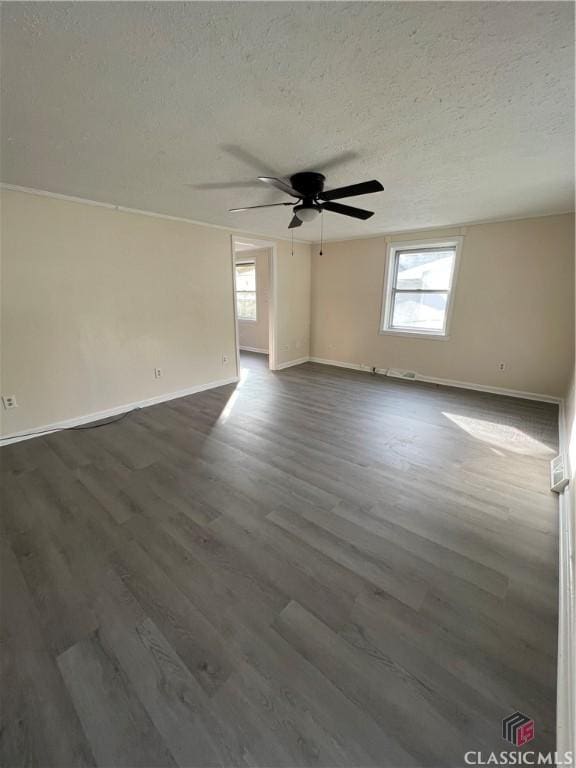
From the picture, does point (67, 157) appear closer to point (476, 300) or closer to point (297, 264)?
point (297, 264)

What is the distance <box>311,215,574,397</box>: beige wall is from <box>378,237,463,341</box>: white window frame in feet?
0.25

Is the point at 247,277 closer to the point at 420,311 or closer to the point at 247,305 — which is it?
the point at 247,305

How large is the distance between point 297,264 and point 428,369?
305 centimetres

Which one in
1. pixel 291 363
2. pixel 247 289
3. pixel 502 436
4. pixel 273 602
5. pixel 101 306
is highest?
pixel 247 289

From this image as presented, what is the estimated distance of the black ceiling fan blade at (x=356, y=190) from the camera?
1.98 metres

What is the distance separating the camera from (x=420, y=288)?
4883 mm

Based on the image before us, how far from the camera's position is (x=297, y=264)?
18.6ft

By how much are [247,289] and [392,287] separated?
11.3 ft

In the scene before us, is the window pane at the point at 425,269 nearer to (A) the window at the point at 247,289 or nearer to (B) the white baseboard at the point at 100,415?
(A) the window at the point at 247,289

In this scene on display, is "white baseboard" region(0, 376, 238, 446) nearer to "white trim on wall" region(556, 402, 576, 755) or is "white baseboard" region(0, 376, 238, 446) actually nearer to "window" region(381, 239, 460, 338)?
"window" region(381, 239, 460, 338)

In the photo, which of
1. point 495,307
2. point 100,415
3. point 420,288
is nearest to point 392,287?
point 420,288

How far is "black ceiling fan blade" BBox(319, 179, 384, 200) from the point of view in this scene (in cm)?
198

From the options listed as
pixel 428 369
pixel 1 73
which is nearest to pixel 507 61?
pixel 1 73

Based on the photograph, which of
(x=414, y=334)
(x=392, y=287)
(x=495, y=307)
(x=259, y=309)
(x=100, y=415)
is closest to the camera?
(x=100, y=415)
